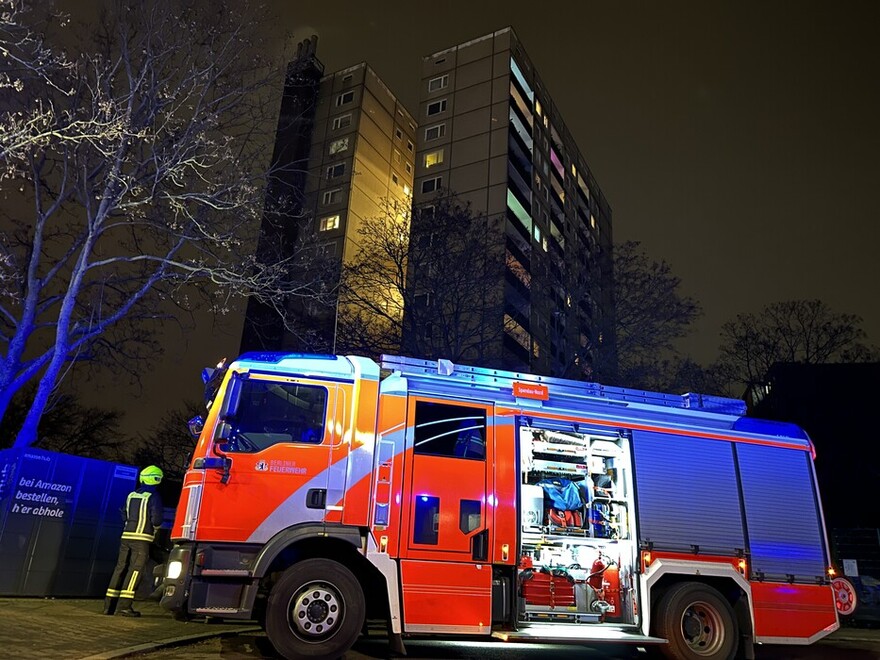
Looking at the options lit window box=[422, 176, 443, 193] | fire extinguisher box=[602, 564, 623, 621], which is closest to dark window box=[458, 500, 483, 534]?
fire extinguisher box=[602, 564, 623, 621]

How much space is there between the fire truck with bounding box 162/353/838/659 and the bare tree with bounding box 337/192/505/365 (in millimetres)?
12262

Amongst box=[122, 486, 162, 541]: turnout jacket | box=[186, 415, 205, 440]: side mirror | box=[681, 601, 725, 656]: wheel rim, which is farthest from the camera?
box=[122, 486, 162, 541]: turnout jacket

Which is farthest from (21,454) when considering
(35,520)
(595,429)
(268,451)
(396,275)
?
(396,275)

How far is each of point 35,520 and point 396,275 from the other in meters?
13.7

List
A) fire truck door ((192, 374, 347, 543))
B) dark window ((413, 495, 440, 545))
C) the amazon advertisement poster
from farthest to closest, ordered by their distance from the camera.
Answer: the amazon advertisement poster
dark window ((413, 495, 440, 545))
fire truck door ((192, 374, 347, 543))

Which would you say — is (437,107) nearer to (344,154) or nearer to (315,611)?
(344,154)

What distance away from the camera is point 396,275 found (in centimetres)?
2184

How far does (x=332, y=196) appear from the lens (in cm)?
4912

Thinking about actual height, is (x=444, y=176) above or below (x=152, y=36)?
above

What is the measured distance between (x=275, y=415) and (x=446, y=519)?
7.05 feet

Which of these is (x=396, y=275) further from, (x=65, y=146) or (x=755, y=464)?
(x=755, y=464)

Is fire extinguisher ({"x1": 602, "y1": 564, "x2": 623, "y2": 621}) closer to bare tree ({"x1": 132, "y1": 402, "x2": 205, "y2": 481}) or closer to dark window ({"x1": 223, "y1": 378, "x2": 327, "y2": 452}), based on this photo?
dark window ({"x1": 223, "y1": 378, "x2": 327, "y2": 452})

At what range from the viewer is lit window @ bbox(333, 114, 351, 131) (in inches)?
2010

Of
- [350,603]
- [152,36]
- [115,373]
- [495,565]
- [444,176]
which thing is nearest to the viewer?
[350,603]
